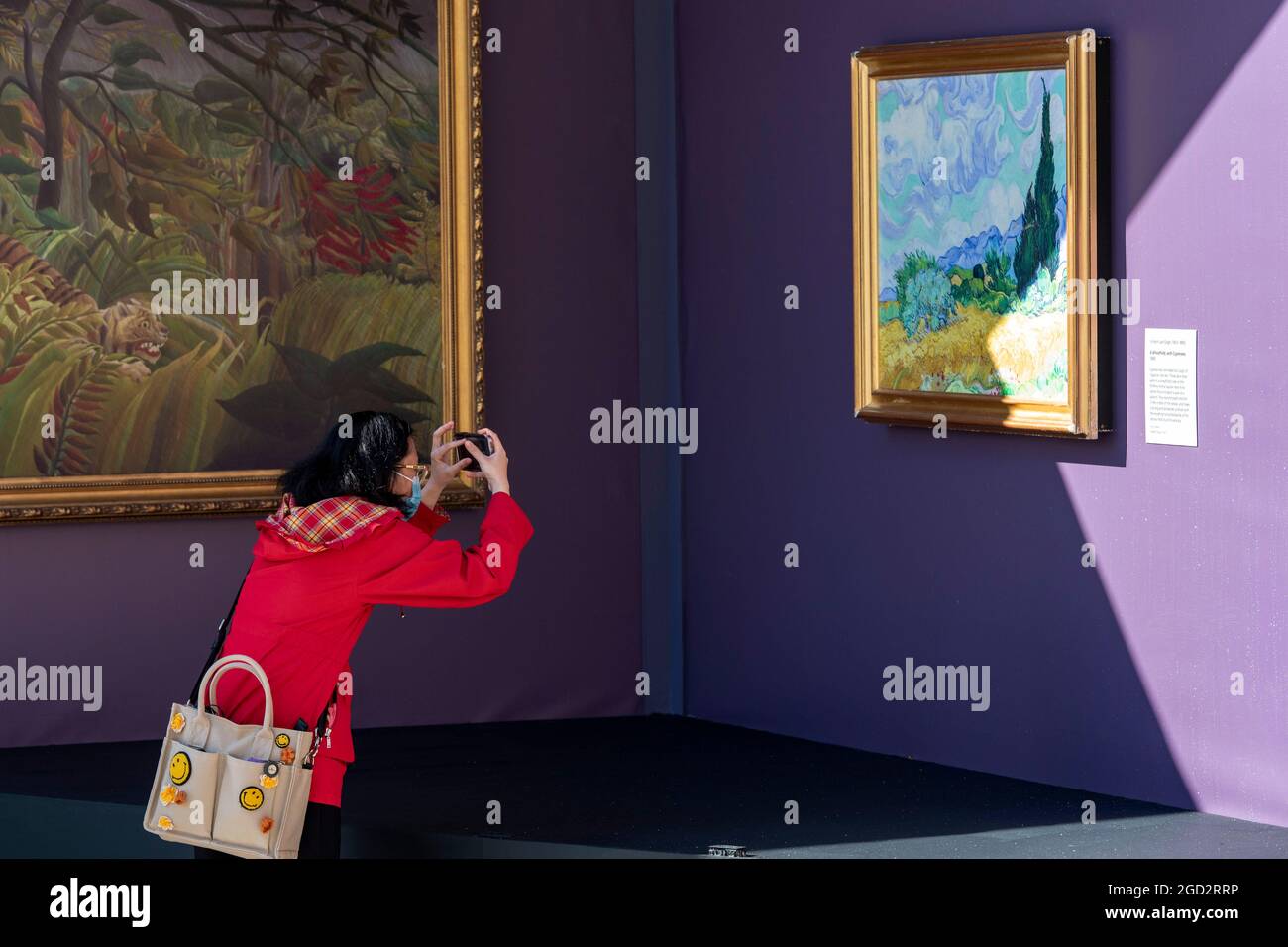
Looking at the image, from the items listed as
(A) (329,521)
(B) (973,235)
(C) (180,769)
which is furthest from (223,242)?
(C) (180,769)

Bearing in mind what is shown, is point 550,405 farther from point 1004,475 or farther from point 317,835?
point 317,835

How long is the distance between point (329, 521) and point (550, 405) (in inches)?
107

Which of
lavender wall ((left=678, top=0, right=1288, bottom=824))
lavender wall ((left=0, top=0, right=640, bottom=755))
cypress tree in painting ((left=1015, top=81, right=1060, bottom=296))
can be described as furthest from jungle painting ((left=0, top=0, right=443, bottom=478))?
cypress tree in painting ((left=1015, top=81, right=1060, bottom=296))

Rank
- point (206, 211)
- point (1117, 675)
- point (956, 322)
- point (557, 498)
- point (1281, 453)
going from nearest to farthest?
point (1281, 453) < point (1117, 675) < point (956, 322) < point (206, 211) < point (557, 498)

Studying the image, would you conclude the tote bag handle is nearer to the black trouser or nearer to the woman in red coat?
the woman in red coat

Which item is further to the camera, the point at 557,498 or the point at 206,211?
the point at 557,498

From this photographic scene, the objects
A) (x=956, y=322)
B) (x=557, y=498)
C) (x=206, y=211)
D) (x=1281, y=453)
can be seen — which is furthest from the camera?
(x=557, y=498)

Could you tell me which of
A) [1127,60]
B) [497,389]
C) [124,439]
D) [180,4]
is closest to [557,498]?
[497,389]

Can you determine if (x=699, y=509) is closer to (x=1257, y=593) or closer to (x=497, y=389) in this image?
(x=497, y=389)

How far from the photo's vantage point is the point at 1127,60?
19.9 feet

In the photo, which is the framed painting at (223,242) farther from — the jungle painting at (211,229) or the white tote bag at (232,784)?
the white tote bag at (232,784)

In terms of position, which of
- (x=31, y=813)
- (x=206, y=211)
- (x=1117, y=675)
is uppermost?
(x=206, y=211)

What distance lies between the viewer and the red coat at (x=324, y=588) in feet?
16.4

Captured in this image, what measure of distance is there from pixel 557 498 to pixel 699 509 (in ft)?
1.76
